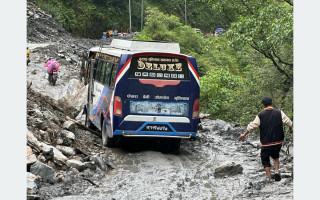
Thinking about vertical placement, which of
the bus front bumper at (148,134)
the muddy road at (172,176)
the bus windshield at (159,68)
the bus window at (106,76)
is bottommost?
the muddy road at (172,176)

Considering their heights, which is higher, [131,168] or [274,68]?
[274,68]

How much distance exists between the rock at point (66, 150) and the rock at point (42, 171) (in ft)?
7.12

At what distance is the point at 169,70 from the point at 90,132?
4.36 metres

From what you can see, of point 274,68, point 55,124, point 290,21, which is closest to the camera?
point 55,124

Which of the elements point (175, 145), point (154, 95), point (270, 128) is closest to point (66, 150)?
point (154, 95)

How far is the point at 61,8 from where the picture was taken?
258 ft

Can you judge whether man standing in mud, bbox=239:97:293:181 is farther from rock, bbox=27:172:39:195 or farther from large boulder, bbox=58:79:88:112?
large boulder, bbox=58:79:88:112

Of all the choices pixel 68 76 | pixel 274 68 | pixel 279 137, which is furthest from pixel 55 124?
pixel 68 76

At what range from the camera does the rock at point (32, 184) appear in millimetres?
8258

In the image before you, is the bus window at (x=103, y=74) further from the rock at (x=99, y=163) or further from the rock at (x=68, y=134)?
the rock at (x=99, y=163)

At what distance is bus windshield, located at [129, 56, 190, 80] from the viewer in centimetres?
1234

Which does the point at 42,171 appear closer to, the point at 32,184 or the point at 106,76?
the point at 32,184

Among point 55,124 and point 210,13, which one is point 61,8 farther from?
point 55,124

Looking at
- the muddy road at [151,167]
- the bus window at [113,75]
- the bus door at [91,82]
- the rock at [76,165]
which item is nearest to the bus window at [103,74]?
the bus window at [113,75]
